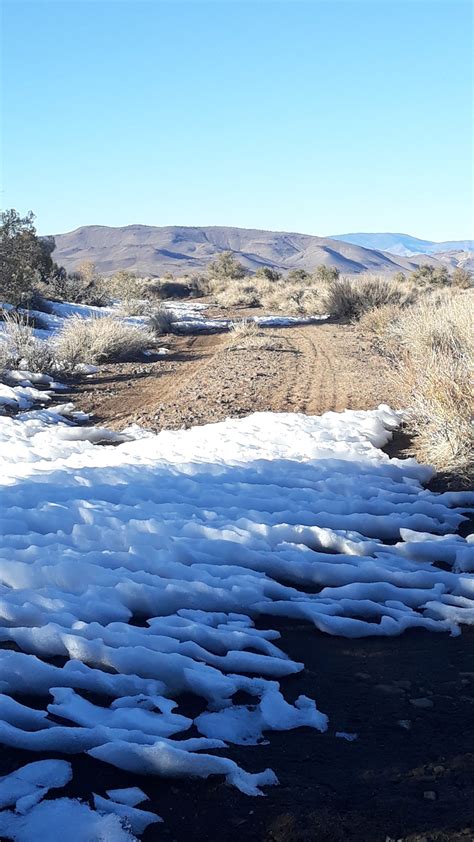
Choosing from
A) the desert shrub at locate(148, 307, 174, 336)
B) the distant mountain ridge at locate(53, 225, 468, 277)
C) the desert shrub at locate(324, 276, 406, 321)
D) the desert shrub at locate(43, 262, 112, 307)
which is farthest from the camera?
the distant mountain ridge at locate(53, 225, 468, 277)

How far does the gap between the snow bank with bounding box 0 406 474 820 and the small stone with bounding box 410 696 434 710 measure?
16.6 inches

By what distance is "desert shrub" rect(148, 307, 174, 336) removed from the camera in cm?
2303

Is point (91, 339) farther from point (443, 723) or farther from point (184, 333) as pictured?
point (443, 723)

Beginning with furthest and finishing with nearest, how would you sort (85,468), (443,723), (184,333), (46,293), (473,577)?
(46,293) → (184,333) → (85,468) → (473,577) → (443,723)

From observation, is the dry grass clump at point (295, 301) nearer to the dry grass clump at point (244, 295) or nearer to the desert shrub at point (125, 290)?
the dry grass clump at point (244, 295)

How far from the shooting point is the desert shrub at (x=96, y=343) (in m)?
Result: 15.7

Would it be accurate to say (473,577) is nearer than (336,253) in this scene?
Yes

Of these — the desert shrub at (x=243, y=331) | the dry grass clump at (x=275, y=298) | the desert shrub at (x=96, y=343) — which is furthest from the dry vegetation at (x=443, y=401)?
the dry grass clump at (x=275, y=298)

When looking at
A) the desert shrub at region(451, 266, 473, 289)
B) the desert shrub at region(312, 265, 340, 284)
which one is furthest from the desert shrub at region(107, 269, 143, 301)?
the desert shrub at region(451, 266, 473, 289)

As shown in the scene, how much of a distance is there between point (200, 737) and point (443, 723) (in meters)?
1.02

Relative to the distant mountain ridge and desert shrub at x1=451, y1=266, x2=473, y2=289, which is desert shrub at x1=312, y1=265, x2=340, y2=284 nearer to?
desert shrub at x1=451, y1=266, x2=473, y2=289

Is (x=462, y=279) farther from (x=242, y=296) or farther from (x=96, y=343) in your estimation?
(x=96, y=343)

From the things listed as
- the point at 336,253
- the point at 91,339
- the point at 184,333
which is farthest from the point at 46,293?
the point at 336,253

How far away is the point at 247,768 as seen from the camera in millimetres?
2971
